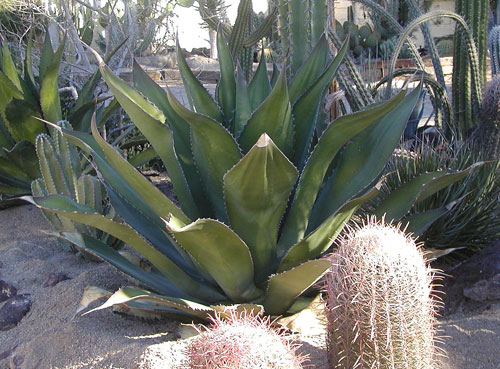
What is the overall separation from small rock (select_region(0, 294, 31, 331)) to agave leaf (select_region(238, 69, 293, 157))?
4.06 feet

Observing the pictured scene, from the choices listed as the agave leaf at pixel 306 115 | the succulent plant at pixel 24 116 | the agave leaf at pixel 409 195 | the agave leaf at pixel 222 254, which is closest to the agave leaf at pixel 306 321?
the agave leaf at pixel 222 254

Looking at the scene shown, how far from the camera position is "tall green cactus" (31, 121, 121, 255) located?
278cm

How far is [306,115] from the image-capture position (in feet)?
7.30

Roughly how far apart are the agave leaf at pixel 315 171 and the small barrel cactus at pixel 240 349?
77 cm

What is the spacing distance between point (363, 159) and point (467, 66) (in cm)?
280

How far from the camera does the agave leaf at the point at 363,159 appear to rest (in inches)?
80.0

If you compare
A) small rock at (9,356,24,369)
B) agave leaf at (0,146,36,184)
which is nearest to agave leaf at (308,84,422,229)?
small rock at (9,356,24,369)

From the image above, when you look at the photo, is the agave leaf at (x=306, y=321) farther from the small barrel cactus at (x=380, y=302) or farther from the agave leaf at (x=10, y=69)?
the agave leaf at (x=10, y=69)

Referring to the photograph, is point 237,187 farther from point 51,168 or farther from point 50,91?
point 50,91

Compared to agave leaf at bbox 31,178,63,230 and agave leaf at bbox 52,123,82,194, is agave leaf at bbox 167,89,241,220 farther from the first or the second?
agave leaf at bbox 31,178,63,230

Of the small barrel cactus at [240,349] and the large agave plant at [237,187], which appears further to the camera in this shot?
the large agave plant at [237,187]

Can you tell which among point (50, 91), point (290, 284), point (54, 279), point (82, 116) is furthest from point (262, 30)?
point (290, 284)

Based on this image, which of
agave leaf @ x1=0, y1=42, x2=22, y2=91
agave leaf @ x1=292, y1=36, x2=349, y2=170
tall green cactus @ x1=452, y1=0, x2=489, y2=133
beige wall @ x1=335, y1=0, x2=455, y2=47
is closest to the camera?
agave leaf @ x1=292, y1=36, x2=349, y2=170

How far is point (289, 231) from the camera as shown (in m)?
2.11
